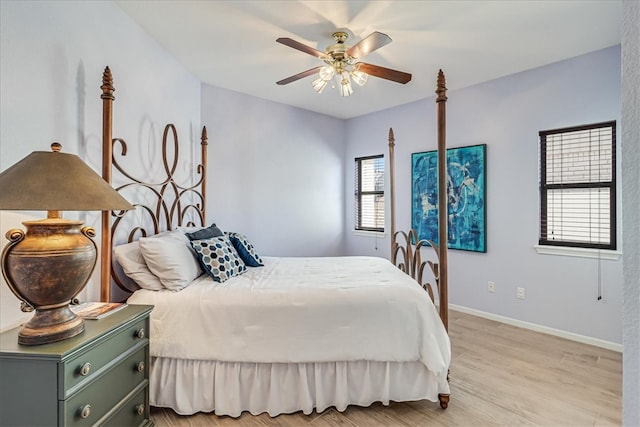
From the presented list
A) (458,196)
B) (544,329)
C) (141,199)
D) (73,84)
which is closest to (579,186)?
(458,196)

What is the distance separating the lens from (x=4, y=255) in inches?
A: 47.2

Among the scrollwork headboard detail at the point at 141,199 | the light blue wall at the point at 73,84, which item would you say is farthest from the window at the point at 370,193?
the light blue wall at the point at 73,84

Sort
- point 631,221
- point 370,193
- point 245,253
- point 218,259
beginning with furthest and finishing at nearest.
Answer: point 370,193, point 245,253, point 218,259, point 631,221

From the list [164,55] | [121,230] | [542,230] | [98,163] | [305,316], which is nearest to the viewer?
[305,316]

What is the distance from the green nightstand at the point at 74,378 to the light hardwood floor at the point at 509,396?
0.56 meters

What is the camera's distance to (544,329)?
316 centimetres

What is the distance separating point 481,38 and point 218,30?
213cm

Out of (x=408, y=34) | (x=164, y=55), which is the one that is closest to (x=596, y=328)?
(x=408, y=34)

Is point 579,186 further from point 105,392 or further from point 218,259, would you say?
point 105,392

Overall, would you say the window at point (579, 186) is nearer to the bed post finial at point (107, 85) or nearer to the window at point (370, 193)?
the window at point (370, 193)

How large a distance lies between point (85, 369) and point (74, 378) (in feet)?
0.15

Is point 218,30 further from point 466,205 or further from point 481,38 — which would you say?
point 466,205

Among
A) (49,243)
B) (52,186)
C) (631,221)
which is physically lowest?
(49,243)

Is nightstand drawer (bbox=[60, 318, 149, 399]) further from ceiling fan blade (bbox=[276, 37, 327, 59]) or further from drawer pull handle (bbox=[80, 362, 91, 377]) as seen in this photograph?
ceiling fan blade (bbox=[276, 37, 327, 59])
